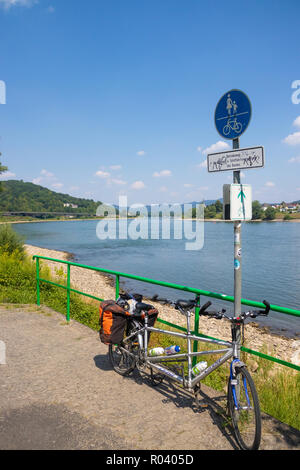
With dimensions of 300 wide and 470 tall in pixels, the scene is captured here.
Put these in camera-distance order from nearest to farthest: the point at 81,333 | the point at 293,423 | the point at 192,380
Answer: the point at 293,423
the point at 192,380
the point at 81,333

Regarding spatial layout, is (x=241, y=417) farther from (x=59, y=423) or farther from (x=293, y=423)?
(x=59, y=423)

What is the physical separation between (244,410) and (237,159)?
2324 millimetres

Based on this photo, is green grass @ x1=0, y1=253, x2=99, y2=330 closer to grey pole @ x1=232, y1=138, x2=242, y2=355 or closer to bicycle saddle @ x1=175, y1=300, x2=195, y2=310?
bicycle saddle @ x1=175, y1=300, x2=195, y2=310

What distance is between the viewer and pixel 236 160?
340cm

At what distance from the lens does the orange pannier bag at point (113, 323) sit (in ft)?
13.1

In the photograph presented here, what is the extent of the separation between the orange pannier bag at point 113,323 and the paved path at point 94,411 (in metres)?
0.55

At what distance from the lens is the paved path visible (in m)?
2.93

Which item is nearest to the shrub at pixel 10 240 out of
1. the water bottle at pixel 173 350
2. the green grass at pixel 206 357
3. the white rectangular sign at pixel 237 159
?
the green grass at pixel 206 357

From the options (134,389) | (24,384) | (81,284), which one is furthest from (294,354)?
(81,284)

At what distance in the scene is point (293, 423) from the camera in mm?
3258

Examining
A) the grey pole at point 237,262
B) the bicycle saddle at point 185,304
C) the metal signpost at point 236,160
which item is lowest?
the bicycle saddle at point 185,304

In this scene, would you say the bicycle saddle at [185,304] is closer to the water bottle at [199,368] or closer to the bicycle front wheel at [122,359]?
the water bottle at [199,368]

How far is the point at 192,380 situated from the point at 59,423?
1330mm

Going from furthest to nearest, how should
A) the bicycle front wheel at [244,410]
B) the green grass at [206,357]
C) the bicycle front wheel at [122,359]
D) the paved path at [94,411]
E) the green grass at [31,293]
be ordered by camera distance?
the green grass at [31,293]
the bicycle front wheel at [122,359]
the green grass at [206,357]
the paved path at [94,411]
the bicycle front wheel at [244,410]
